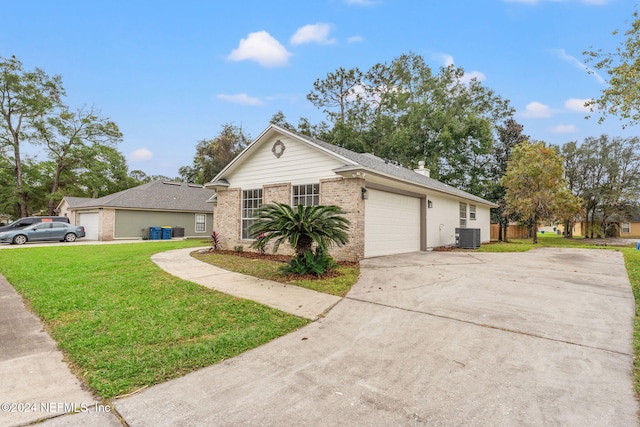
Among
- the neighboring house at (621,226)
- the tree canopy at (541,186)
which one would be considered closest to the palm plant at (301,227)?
the tree canopy at (541,186)

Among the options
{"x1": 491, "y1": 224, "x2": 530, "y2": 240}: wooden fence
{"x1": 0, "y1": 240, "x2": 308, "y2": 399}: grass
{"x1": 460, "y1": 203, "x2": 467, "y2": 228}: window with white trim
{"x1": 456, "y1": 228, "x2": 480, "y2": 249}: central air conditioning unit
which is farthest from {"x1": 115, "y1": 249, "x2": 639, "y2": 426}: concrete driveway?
{"x1": 491, "y1": 224, "x2": 530, "y2": 240}: wooden fence

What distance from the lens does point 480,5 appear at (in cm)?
1127

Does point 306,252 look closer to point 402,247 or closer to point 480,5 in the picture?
point 402,247

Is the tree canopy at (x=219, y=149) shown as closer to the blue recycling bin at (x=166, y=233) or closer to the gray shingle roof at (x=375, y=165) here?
the blue recycling bin at (x=166, y=233)

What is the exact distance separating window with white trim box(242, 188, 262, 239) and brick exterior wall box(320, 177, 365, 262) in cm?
379

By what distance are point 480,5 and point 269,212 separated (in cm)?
1075

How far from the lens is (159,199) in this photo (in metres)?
24.9

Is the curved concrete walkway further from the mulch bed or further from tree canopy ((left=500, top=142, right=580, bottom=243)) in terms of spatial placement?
tree canopy ((left=500, top=142, right=580, bottom=243))

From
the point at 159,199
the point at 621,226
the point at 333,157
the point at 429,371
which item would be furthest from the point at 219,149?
the point at 621,226

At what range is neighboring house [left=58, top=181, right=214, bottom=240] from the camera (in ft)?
72.2

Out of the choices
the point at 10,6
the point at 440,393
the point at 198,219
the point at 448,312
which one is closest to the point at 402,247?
the point at 448,312

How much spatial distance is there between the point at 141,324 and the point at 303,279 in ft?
11.3

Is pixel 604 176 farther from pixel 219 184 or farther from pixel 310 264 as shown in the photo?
pixel 310 264

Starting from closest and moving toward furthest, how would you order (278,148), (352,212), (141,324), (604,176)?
(141,324) → (352,212) → (278,148) → (604,176)
